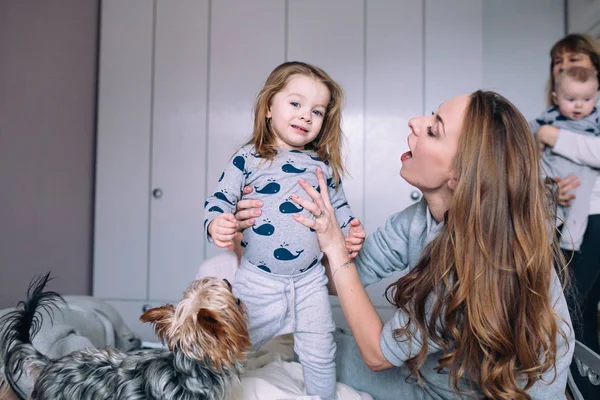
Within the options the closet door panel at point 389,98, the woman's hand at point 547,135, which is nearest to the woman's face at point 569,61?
the woman's hand at point 547,135

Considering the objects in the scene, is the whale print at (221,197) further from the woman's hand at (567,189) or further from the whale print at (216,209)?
the woman's hand at (567,189)

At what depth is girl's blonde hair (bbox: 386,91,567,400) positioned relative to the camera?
44.1 inches

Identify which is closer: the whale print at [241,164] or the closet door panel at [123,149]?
the whale print at [241,164]

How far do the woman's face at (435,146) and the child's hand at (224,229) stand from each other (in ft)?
1.60

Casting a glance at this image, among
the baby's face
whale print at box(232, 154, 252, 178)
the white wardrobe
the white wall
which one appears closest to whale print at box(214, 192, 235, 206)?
whale print at box(232, 154, 252, 178)

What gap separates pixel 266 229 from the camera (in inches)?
56.2

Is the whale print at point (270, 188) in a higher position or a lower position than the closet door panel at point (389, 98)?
lower

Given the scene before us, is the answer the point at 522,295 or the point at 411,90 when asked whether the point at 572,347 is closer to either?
the point at 522,295

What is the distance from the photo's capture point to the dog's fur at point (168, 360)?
1.07 m

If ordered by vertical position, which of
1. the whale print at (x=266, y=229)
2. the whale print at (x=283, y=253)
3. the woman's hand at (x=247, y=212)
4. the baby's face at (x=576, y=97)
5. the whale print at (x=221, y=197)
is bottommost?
the whale print at (x=283, y=253)

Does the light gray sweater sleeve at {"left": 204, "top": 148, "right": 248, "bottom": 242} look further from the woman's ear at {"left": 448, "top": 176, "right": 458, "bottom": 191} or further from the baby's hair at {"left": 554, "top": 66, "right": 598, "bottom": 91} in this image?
the baby's hair at {"left": 554, "top": 66, "right": 598, "bottom": 91}

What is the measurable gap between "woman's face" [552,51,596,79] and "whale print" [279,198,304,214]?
56.5 inches

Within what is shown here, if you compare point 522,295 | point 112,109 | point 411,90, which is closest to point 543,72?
point 411,90

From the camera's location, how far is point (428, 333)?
3.87 ft
